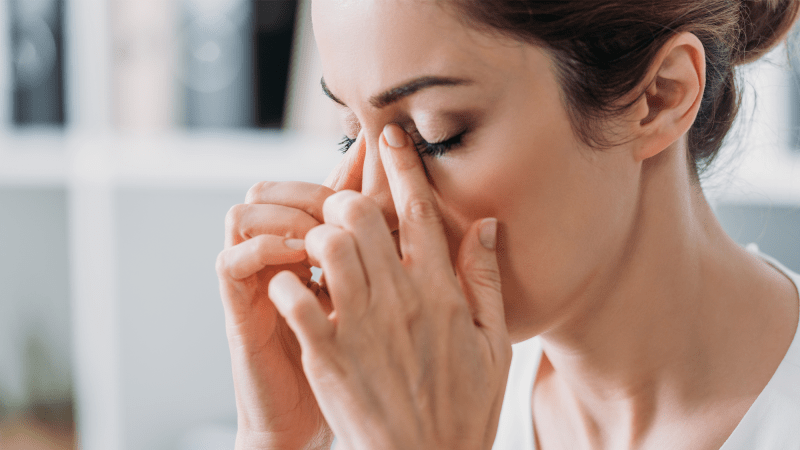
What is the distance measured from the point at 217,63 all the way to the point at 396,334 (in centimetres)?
100

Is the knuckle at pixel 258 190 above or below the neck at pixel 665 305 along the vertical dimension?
above

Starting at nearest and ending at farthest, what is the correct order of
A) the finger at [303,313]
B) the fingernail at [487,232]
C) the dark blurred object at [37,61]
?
the finger at [303,313] → the fingernail at [487,232] → the dark blurred object at [37,61]

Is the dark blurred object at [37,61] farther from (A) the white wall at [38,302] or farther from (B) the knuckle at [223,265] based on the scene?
(B) the knuckle at [223,265]

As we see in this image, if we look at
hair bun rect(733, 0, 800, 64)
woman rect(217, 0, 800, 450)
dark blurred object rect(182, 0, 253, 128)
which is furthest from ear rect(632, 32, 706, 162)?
dark blurred object rect(182, 0, 253, 128)

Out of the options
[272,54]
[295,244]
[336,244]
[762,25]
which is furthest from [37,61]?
[762,25]

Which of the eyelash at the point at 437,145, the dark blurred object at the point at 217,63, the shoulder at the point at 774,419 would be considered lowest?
the shoulder at the point at 774,419

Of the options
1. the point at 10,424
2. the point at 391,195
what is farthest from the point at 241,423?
the point at 10,424

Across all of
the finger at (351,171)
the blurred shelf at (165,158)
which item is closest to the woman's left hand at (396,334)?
the finger at (351,171)

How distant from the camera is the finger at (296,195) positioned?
29.5 inches

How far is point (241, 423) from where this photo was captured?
88 cm

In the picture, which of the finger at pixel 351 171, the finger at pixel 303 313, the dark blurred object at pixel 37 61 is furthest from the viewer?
the dark blurred object at pixel 37 61

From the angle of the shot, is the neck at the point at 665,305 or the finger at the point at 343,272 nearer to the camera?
the finger at the point at 343,272

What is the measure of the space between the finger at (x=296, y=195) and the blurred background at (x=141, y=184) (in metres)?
0.71

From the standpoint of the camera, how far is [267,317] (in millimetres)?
827
